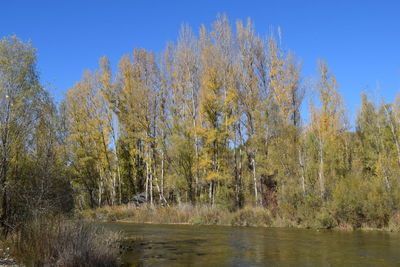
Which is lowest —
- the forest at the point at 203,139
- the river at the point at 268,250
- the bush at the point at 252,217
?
the river at the point at 268,250

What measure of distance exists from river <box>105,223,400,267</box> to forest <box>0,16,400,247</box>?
321 centimetres

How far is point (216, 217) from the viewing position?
81.2 feet

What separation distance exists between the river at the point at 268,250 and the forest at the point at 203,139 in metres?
3.21

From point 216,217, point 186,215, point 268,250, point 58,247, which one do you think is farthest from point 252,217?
point 58,247

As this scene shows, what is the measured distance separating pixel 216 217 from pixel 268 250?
12.1 m

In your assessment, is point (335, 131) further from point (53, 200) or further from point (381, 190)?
point (53, 200)

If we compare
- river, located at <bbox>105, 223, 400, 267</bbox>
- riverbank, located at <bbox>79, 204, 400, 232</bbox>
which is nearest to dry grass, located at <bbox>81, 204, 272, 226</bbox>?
riverbank, located at <bbox>79, 204, 400, 232</bbox>

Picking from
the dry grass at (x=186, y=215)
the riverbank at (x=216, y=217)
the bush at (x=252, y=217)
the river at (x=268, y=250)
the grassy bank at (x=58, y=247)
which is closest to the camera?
the grassy bank at (x=58, y=247)

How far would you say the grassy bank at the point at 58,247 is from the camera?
8469mm

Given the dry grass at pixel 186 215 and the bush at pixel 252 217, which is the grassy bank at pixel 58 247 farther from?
the bush at pixel 252 217

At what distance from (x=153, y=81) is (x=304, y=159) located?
1408 centimetres

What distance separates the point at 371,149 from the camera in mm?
32719

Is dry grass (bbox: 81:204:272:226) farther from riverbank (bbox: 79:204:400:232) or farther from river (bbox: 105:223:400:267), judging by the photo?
river (bbox: 105:223:400:267)

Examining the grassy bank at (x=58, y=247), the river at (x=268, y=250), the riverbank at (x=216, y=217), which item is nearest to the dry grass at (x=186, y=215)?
the riverbank at (x=216, y=217)
